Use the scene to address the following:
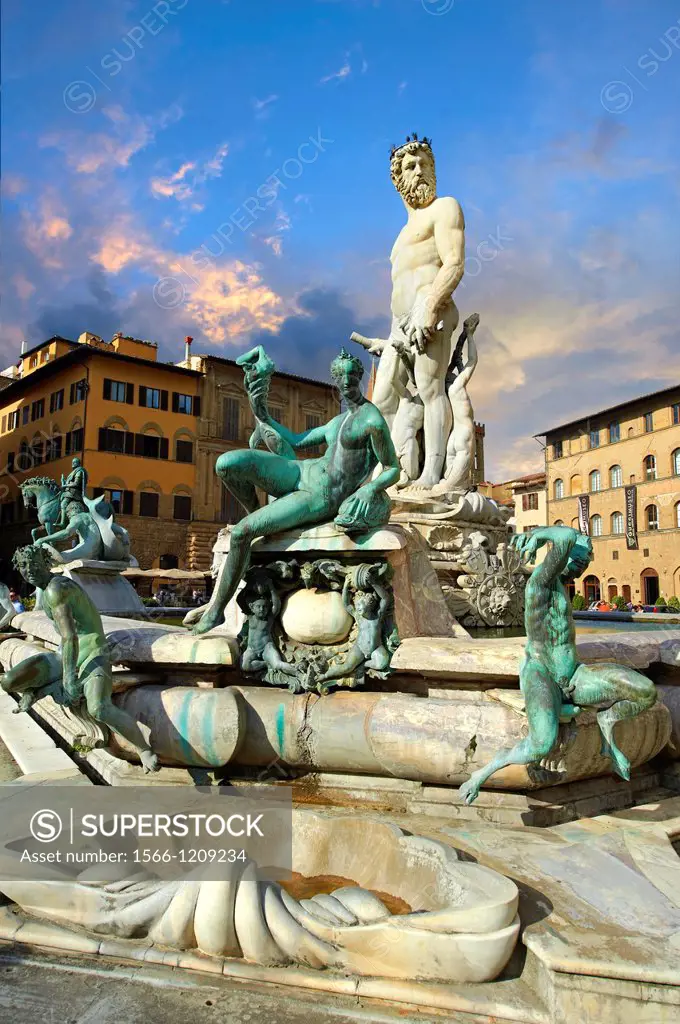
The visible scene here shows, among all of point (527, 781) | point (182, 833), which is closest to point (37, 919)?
point (182, 833)

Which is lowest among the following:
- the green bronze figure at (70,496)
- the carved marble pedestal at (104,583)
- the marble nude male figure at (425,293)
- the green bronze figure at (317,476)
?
the carved marble pedestal at (104,583)

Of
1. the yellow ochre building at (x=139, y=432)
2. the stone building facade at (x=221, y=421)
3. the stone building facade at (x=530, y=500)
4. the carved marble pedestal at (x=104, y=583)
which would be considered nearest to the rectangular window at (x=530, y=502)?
the stone building facade at (x=530, y=500)

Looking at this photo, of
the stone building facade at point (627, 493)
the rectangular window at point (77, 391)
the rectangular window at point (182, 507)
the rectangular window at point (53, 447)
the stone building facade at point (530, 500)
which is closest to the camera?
the rectangular window at point (77, 391)

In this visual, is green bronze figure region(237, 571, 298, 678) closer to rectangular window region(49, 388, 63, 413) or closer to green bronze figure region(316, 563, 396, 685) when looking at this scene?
green bronze figure region(316, 563, 396, 685)

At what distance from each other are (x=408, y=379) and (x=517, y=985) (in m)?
6.20

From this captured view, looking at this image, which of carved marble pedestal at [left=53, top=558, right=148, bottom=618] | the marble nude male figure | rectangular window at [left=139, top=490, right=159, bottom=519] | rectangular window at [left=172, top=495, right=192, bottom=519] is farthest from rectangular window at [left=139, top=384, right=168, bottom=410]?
the marble nude male figure

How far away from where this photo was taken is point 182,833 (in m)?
2.62

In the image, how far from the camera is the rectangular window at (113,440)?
116 ft

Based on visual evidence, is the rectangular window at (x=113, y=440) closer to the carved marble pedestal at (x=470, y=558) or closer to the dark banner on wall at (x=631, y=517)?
the dark banner on wall at (x=631, y=517)

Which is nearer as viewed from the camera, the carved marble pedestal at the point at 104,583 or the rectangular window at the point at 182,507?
the carved marble pedestal at the point at 104,583

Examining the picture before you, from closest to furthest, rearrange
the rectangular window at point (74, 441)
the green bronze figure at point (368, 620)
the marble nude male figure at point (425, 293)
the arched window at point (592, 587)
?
the green bronze figure at point (368, 620)
the marble nude male figure at point (425, 293)
the rectangular window at point (74, 441)
the arched window at point (592, 587)

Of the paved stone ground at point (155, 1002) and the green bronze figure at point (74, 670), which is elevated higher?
the green bronze figure at point (74, 670)

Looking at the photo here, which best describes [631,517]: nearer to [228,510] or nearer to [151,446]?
[228,510]

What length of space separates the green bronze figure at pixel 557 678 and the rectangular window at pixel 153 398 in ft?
119
